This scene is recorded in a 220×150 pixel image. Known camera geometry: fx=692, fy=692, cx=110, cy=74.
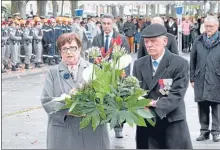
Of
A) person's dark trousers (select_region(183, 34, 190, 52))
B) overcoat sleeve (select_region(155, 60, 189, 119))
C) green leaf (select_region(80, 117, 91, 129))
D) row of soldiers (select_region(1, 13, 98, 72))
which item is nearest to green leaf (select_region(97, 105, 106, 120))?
green leaf (select_region(80, 117, 91, 129))

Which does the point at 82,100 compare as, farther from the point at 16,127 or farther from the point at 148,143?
the point at 16,127

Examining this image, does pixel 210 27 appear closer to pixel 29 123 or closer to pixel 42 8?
pixel 29 123

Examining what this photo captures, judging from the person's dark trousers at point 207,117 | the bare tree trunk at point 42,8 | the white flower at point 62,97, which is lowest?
the person's dark trousers at point 207,117

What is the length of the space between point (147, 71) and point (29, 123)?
Answer: 6336 millimetres

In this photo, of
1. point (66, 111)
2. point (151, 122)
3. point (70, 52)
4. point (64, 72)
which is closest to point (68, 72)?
point (64, 72)

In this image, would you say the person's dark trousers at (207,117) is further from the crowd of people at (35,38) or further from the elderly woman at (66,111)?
the crowd of people at (35,38)

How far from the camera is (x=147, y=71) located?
6.38m

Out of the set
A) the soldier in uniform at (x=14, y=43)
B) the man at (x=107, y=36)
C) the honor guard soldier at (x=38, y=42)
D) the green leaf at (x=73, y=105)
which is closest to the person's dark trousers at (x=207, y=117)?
the man at (x=107, y=36)

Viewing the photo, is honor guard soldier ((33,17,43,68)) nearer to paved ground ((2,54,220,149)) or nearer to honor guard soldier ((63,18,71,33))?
honor guard soldier ((63,18,71,33))

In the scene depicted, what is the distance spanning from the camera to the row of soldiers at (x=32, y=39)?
2505 centimetres

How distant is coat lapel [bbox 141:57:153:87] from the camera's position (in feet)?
20.8

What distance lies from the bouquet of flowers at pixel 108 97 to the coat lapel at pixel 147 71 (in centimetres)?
73

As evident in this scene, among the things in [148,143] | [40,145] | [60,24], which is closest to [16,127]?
[40,145]

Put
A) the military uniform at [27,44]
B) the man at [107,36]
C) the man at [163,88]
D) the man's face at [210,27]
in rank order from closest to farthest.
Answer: the man at [163,88], the man's face at [210,27], the man at [107,36], the military uniform at [27,44]
